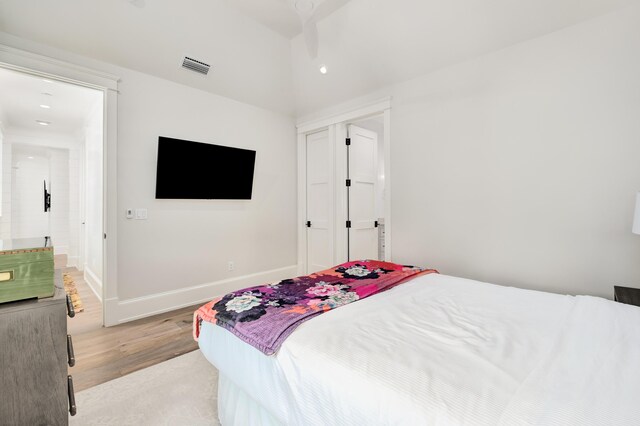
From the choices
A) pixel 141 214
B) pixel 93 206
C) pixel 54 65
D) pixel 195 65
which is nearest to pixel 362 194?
pixel 195 65

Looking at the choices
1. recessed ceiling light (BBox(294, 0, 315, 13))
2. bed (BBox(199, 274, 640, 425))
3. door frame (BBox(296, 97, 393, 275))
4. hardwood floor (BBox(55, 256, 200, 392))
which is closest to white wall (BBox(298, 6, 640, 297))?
door frame (BBox(296, 97, 393, 275))

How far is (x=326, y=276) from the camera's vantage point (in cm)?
217

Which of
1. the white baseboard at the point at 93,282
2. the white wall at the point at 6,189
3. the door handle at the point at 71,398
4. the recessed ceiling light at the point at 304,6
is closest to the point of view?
the door handle at the point at 71,398

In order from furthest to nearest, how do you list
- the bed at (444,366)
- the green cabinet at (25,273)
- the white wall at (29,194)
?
the white wall at (29,194)
the green cabinet at (25,273)
the bed at (444,366)

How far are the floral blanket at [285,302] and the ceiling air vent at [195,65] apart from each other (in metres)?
2.57

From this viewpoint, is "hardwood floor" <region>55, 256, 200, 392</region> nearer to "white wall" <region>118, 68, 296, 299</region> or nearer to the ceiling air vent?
"white wall" <region>118, 68, 296, 299</region>

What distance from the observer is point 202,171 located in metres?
3.44

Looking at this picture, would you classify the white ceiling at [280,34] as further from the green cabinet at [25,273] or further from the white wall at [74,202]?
the white wall at [74,202]

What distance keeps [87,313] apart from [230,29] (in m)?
3.44

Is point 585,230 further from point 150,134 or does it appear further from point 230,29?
point 150,134

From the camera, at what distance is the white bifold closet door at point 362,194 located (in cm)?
407

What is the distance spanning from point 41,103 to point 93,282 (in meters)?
2.64

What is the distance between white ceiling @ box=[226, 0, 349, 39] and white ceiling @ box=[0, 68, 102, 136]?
1797mm

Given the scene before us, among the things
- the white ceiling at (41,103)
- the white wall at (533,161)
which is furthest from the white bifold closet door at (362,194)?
the white ceiling at (41,103)
